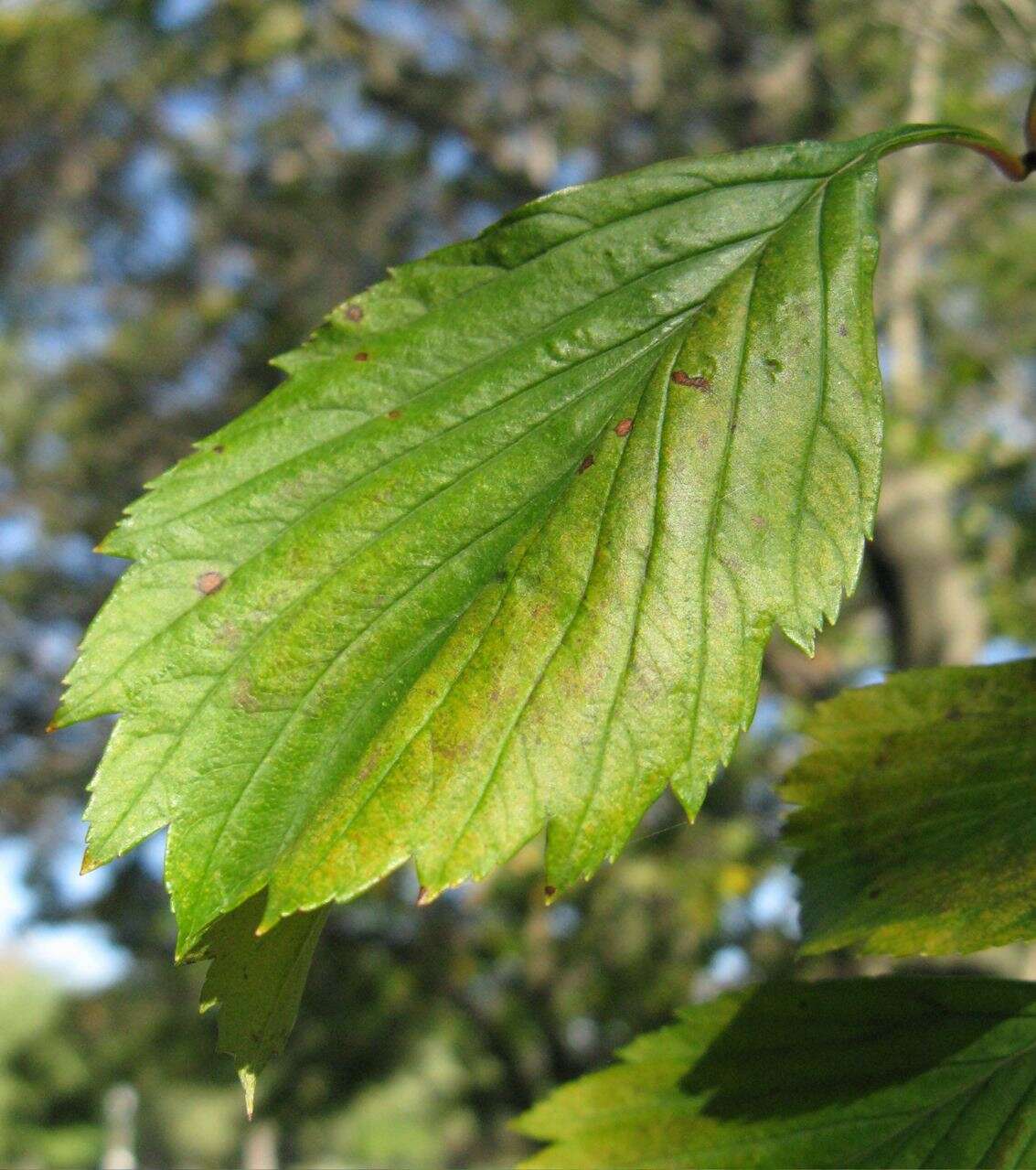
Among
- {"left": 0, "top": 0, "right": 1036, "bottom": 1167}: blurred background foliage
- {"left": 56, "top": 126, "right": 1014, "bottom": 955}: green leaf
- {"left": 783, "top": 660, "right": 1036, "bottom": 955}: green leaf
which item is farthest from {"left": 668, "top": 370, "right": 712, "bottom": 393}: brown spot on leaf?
{"left": 0, "top": 0, "right": 1036, "bottom": 1167}: blurred background foliage

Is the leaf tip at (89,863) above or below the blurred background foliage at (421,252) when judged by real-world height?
below

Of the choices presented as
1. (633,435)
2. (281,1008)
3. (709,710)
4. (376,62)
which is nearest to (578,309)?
(633,435)

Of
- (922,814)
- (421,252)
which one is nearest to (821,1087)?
(922,814)

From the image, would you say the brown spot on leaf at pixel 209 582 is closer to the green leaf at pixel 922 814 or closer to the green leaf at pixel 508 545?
the green leaf at pixel 508 545

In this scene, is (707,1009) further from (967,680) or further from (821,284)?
(821,284)

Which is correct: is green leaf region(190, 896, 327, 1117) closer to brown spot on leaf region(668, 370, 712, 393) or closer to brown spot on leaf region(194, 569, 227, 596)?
brown spot on leaf region(194, 569, 227, 596)

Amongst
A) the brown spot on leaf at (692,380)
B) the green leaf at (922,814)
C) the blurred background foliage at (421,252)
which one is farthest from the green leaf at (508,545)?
the blurred background foliage at (421,252)
